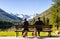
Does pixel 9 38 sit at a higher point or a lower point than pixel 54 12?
lower

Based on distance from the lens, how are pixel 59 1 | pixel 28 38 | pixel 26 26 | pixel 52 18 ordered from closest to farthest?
1. pixel 28 38
2. pixel 26 26
3. pixel 59 1
4. pixel 52 18

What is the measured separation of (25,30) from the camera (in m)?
16.5

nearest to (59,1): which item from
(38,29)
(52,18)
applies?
(52,18)

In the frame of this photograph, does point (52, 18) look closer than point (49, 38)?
No

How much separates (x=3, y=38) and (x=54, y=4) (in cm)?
1887

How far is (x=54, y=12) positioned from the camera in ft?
112

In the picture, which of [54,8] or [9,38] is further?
[54,8]

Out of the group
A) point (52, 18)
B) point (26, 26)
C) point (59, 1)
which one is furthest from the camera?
point (52, 18)

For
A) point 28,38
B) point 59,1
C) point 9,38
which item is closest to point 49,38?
point 28,38

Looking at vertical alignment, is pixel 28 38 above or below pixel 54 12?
below

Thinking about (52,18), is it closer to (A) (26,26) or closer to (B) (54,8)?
(B) (54,8)

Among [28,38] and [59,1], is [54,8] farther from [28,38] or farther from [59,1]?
[28,38]

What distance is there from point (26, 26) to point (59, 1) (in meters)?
16.9

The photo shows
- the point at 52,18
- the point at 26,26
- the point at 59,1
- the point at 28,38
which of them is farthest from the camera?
the point at 52,18
